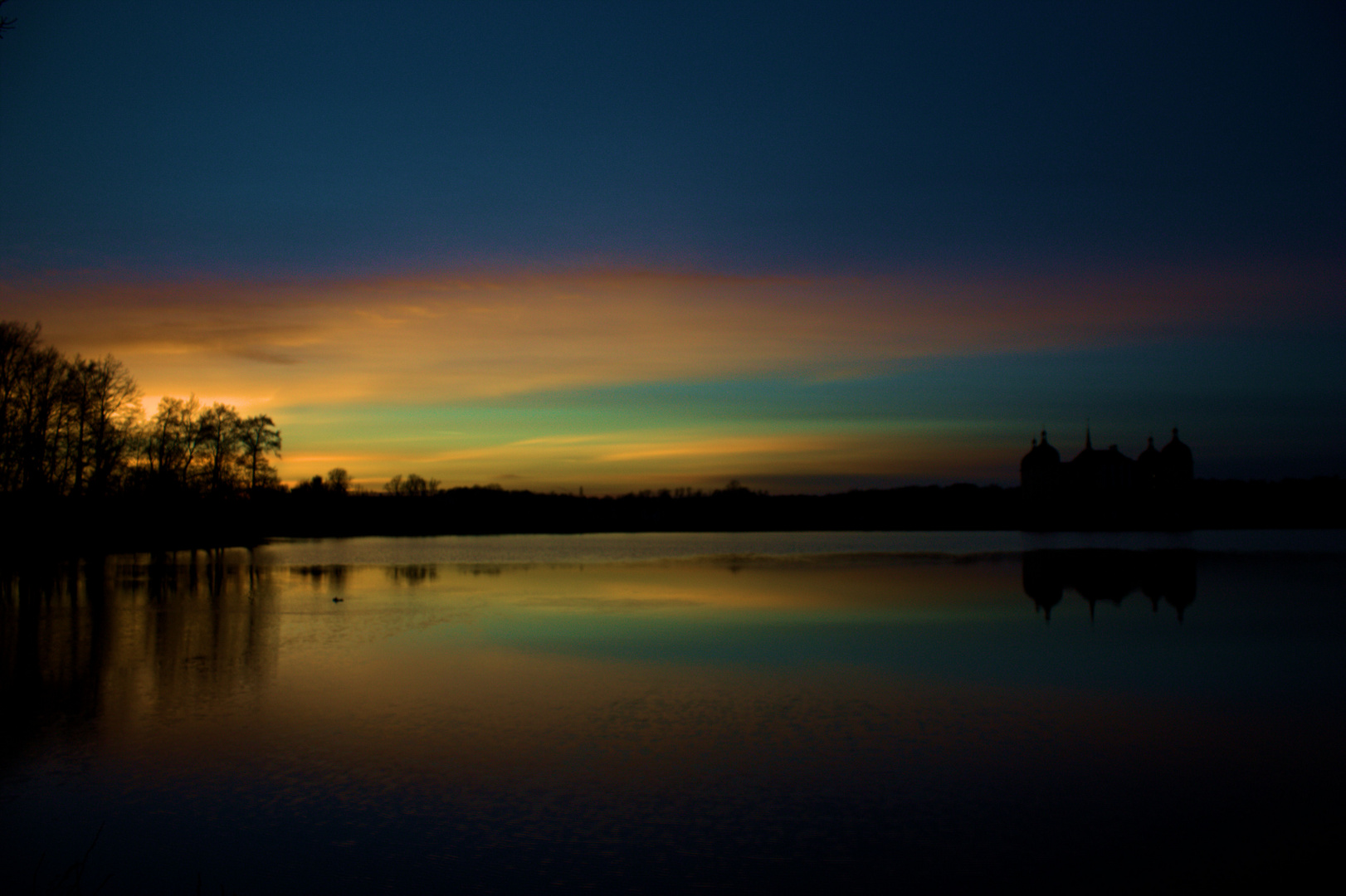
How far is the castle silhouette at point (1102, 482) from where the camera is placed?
134250mm

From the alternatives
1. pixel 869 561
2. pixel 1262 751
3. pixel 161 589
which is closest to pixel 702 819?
pixel 1262 751

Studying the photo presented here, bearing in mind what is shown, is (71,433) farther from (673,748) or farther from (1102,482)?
(1102,482)

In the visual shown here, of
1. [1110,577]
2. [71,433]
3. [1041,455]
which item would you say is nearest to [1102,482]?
[1041,455]

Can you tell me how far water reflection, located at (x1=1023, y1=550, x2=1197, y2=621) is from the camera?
2988cm

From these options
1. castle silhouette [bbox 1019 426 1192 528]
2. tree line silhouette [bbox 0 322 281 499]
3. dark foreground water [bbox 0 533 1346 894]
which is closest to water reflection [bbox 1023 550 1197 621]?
dark foreground water [bbox 0 533 1346 894]

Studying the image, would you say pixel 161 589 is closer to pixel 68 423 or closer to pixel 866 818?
pixel 68 423

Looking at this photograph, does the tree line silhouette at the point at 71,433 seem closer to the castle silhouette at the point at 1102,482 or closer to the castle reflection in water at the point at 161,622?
the castle reflection in water at the point at 161,622

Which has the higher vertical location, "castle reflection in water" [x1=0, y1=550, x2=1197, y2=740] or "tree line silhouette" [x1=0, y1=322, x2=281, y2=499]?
"tree line silhouette" [x1=0, y1=322, x2=281, y2=499]

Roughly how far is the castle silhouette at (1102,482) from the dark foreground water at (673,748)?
114869mm

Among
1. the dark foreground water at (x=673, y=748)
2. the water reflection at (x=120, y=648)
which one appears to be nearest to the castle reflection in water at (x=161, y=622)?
the water reflection at (x=120, y=648)

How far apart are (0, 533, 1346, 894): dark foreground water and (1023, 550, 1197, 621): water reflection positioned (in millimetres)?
2622

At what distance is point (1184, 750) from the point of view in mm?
12156

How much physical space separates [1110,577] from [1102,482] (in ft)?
393

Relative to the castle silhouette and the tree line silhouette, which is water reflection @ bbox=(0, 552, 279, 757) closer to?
the tree line silhouette
